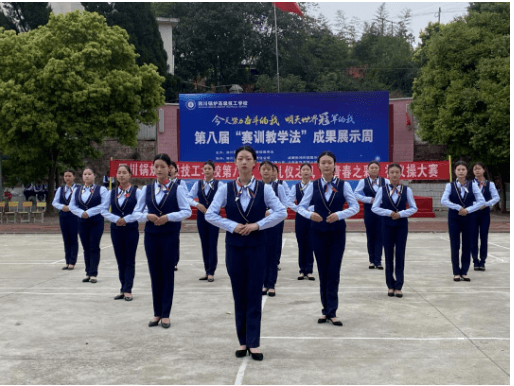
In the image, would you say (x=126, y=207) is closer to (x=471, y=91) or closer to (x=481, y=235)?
(x=481, y=235)

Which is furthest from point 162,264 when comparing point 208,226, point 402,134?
point 402,134

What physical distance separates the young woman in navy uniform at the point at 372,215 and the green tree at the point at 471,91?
13.8 m

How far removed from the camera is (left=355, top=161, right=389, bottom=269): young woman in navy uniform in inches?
440

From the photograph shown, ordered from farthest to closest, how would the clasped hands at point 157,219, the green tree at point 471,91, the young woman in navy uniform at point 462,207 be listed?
1. the green tree at point 471,91
2. the young woman in navy uniform at point 462,207
3. the clasped hands at point 157,219

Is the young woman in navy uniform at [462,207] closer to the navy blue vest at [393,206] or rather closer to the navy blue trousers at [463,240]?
the navy blue trousers at [463,240]

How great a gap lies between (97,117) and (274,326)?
18.9m

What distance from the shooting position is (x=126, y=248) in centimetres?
810

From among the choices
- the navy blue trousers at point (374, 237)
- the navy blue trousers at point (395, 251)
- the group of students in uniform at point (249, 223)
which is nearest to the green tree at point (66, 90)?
the group of students in uniform at point (249, 223)

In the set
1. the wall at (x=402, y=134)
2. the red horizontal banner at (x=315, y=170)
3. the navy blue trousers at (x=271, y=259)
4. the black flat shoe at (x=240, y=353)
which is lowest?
the black flat shoe at (x=240, y=353)

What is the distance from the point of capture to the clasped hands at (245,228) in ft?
17.2

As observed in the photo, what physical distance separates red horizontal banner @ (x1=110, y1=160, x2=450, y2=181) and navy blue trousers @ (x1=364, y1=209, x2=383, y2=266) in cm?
1237

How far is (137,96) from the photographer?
24.5m

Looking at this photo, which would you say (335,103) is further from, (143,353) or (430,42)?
(143,353)

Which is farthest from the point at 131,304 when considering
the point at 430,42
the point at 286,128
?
the point at 430,42
